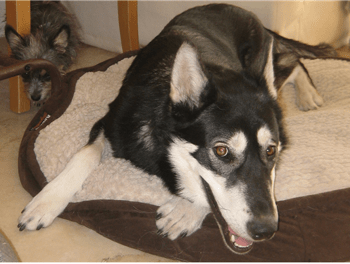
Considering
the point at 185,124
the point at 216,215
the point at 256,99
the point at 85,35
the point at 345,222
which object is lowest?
the point at 85,35

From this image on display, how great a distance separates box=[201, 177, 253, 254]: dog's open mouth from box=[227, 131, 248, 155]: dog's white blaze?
288mm

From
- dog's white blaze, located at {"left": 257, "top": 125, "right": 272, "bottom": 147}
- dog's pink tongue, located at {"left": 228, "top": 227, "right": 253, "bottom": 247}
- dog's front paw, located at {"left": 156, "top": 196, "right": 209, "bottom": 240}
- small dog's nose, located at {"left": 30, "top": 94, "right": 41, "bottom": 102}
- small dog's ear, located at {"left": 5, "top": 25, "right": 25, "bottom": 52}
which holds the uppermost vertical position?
dog's white blaze, located at {"left": 257, "top": 125, "right": 272, "bottom": 147}

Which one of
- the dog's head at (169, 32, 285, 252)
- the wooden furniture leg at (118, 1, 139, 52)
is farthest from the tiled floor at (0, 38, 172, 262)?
the wooden furniture leg at (118, 1, 139, 52)

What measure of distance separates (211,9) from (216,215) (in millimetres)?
2081

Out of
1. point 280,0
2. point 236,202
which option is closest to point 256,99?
point 236,202

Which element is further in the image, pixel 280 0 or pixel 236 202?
pixel 280 0

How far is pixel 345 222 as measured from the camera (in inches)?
86.0

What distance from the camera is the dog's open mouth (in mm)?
1954

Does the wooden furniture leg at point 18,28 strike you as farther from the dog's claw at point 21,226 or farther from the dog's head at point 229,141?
the dog's head at point 229,141

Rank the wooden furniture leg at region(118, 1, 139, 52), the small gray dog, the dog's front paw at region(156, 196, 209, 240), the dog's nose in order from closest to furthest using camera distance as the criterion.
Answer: the dog's nose
the dog's front paw at region(156, 196, 209, 240)
the small gray dog
the wooden furniture leg at region(118, 1, 139, 52)

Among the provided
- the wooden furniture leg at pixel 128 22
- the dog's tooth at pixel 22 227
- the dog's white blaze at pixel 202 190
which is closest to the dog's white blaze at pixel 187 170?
the dog's white blaze at pixel 202 190

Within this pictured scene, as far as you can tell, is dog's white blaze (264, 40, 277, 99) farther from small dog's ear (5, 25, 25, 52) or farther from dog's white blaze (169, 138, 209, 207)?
small dog's ear (5, 25, 25, 52)

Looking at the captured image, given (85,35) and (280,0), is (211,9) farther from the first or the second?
(85,35)

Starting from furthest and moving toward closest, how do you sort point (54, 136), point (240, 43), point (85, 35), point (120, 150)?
1. point (85, 35)
2. point (240, 43)
3. point (54, 136)
4. point (120, 150)
